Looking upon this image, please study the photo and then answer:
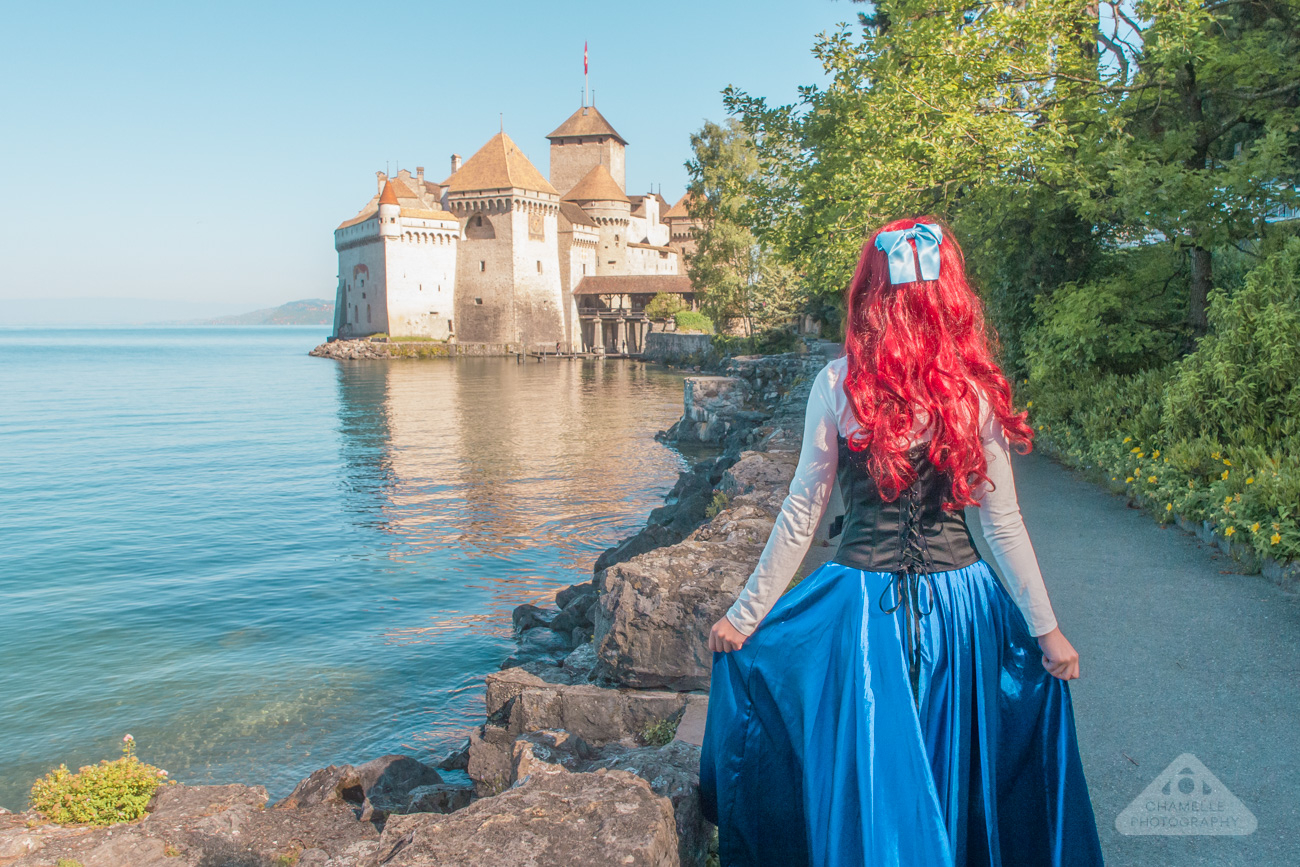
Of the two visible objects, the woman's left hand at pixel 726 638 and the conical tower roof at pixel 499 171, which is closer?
the woman's left hand at pixel 726 638

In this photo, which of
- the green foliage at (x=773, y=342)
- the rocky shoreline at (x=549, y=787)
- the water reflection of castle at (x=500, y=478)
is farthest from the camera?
the green foliage at (x=773, y=342)

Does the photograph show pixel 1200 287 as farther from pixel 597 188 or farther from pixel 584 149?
pixel 584 149

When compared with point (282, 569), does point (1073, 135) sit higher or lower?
higher

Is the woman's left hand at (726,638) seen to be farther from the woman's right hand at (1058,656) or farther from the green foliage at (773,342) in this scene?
the green foliage at (773,342)

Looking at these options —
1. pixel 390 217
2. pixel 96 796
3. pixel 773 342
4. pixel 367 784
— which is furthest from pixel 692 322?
pixel 96 796

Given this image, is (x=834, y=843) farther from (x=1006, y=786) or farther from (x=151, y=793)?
(x=151, y=793)

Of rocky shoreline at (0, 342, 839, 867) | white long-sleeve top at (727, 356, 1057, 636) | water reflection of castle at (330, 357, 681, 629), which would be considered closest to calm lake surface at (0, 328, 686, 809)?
water reflection of castle at (330, 357, 681, 629)

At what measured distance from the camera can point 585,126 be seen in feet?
273

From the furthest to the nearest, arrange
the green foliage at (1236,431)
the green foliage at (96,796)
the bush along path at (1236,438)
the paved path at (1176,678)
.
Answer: the green foliage at (1236,431), the bush along path at (1236,438), the green foliage at (96,796), the paved path at (1176,678)

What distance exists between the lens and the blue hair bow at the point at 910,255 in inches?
102

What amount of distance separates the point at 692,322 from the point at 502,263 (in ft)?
55.8

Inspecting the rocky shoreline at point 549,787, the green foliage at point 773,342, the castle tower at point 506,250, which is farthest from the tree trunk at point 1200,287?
the castle tower at point 506,250

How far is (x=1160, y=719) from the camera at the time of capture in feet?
13.7

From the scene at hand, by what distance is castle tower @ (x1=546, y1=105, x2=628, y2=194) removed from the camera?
82.6 m
